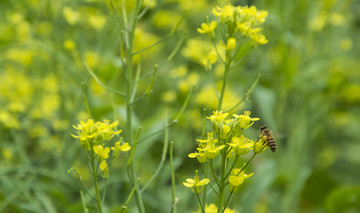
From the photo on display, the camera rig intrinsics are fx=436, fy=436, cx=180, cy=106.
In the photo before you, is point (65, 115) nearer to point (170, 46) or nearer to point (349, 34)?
point (170, 46)

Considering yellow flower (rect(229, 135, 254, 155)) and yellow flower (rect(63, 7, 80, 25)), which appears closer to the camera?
yellow flower (rect(229, 135, 254, 155))

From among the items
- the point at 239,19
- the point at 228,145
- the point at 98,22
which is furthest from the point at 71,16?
the point at 228,145

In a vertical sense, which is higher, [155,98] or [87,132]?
[155,98]

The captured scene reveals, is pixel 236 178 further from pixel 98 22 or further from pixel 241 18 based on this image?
pixel 98 22

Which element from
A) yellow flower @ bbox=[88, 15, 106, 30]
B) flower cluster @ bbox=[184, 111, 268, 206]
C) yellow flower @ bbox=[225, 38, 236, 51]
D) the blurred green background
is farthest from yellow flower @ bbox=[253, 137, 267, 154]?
yellow flower @ bbox=[88, 15, 106, 30]

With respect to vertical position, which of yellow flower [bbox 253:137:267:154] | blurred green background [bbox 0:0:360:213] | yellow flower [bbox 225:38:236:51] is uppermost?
blurred green background [bbox 0:0:360:213]

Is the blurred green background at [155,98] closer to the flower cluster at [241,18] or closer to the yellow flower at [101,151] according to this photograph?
the flower cluster at [241,18]

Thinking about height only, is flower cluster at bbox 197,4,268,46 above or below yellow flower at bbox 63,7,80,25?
below

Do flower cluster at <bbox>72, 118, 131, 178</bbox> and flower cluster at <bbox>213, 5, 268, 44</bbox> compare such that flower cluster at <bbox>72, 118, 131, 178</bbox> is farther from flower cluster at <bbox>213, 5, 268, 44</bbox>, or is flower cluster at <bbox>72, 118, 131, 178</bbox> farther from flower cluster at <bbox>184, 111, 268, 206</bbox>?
flower cluster at <bbox>213, 5, 268, 44</bbox>
